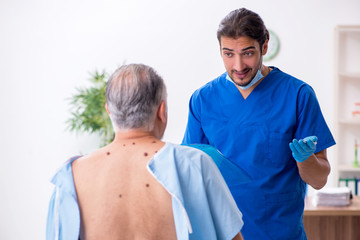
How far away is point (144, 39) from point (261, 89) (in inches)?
98.0

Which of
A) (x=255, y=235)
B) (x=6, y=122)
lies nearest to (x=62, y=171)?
(x=255, y=235)

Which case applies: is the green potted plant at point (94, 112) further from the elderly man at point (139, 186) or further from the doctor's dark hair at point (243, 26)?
the elderly man at point (139, 186)

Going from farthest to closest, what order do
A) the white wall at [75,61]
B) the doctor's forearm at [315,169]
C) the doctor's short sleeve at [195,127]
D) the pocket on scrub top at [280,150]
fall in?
the white wall at [75,61] < the doctor's short sleeve at [195,127] < the pocket on scrub top at [280,150] < the doctor's forearm at [315,169]

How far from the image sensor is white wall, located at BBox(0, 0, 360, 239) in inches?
156

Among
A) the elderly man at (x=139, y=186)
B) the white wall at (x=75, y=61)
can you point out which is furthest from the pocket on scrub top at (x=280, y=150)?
the white wall at (x=75, y=61)

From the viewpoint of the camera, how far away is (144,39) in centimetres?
402

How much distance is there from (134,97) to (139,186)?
22cm

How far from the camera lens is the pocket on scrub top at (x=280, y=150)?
1.60 metres

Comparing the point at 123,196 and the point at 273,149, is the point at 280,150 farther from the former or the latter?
the point at 123,196

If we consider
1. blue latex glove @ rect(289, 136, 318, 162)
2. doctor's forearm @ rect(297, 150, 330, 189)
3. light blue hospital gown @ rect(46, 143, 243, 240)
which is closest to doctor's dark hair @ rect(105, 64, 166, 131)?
light blue hospital gown @ rect(46, 143, 243, 240)

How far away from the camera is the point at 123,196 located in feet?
3.56

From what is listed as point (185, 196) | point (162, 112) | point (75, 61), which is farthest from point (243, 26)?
point (75, 61)

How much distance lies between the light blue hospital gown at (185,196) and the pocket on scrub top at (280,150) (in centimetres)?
50

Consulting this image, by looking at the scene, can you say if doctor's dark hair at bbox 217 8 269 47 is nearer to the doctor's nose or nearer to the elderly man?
the doctor's nose
